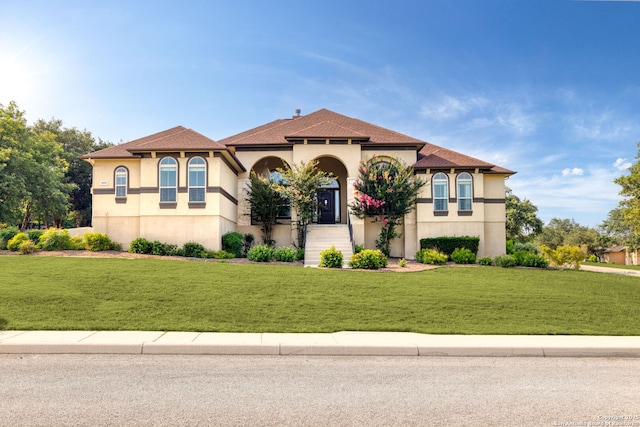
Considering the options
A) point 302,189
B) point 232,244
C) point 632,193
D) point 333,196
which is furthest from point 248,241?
point 632,193

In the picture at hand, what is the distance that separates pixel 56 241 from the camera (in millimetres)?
19578

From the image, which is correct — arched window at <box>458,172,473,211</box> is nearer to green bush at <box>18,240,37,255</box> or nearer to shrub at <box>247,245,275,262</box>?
shrub at <box>247,245,275,262</box>

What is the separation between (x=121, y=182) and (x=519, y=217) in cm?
3674

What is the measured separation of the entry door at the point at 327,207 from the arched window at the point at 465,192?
24.7 ft

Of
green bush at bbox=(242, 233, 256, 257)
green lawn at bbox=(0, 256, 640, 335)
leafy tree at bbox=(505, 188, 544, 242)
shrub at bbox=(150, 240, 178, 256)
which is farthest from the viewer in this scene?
leafy tree at bbox=(505, 188, 544, 242)

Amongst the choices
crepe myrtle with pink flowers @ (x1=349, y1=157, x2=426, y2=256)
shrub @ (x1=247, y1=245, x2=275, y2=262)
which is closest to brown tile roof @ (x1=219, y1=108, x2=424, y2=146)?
crepe myrtle with pink flowers @ (x1=349, y1=157, x2=426, y2=256)

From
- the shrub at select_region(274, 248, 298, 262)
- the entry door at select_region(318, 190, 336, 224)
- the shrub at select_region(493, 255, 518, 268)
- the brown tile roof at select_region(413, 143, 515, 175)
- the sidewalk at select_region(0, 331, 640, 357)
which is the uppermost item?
the brown tile roof at select_region(413, 143, 515, 175)

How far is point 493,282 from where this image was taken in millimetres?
15031

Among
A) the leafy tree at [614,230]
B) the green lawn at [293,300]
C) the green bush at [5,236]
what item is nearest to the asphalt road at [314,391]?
the green lawn at [293,300]

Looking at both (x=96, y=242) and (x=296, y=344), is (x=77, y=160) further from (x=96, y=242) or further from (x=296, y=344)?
(x=296, y=344)

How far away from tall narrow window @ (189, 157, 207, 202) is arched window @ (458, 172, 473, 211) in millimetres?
13681

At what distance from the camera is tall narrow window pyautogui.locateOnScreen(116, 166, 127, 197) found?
22.7 m

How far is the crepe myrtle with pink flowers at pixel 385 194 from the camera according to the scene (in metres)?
21.9

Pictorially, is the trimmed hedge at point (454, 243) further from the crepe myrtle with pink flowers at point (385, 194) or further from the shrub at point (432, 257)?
the crepe myrtle with pink flowers at point (385, 194)
